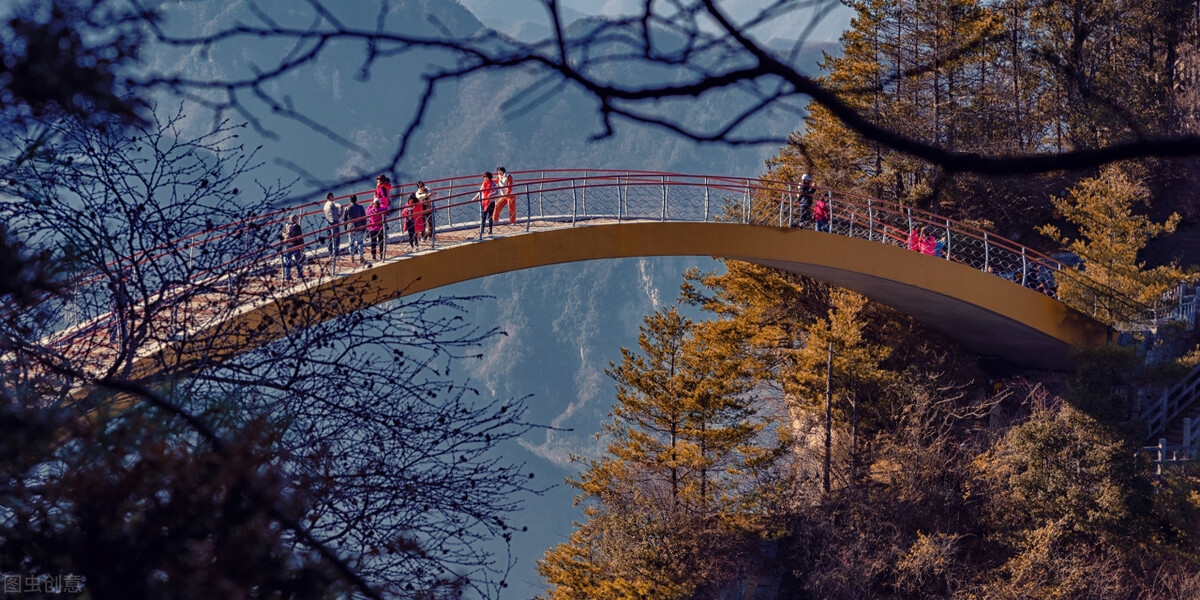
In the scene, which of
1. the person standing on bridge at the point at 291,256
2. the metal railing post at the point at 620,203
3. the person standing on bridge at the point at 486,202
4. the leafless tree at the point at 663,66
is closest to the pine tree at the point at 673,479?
the metal railing post at the point at 620,203

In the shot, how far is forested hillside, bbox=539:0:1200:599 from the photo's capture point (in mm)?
17906

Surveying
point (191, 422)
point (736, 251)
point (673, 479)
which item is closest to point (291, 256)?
point (191, 422)

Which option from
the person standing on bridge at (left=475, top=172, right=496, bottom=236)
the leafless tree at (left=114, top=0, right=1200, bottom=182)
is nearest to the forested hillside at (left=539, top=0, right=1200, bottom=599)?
the person standing on bridge at (left=475, top=172, right=496, bottom=236)

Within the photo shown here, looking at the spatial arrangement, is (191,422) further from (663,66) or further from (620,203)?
(620,203)

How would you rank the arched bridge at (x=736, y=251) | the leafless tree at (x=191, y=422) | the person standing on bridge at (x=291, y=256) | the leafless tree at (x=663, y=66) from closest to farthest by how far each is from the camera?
the leafless tree at (x=663, y=66)
the leafless tree at (x=191, y=422)
the person standing on bridge at (x=291, y=256)
the arched bridge at (x=736, y=251)

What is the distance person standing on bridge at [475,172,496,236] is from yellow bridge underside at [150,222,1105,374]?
386 mm

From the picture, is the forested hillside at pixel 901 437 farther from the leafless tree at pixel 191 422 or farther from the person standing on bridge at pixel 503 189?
the leafless tree at pixel 191 422

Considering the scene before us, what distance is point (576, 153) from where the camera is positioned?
188 m

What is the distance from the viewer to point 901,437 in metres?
21.3

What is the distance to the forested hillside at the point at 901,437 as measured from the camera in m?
17.9

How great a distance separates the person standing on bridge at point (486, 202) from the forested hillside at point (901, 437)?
5.18m

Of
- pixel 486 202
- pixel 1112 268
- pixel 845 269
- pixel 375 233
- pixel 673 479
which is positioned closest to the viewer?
pixel 375 233

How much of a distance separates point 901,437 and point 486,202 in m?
10.1

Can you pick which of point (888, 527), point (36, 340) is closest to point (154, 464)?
point (36, 340)
